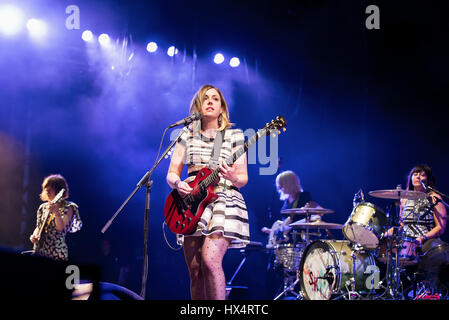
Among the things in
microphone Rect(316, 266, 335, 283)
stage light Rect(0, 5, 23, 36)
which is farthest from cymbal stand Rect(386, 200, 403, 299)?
stage light Rect(0, 5, 23, 36)

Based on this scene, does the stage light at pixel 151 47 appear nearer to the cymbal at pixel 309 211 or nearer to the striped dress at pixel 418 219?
the cymbal at pixel 309 211

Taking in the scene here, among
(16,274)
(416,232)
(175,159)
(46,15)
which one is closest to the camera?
(16,274)

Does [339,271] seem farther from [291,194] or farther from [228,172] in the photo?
[228,172]

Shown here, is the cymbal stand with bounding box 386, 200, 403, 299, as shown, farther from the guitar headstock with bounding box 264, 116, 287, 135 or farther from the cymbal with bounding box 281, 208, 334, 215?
the guitar headstock with bounding box 264, 116, 287, 135

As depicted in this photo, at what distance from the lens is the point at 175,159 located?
3307mm

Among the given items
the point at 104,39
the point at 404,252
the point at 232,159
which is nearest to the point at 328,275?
the point at 404,252

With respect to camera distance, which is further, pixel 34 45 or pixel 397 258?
pixel 34 45

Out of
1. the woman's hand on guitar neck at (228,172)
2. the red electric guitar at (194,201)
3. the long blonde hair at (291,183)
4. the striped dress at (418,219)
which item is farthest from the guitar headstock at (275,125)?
the long blonde hair at (291,183)

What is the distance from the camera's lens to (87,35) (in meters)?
7.39

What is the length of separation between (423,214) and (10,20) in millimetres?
6513

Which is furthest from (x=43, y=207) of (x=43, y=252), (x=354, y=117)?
(x=354, y=117)

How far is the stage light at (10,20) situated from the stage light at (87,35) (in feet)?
3.07

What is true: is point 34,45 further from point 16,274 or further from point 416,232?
point 16,274

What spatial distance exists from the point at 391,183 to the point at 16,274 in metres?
6.88
